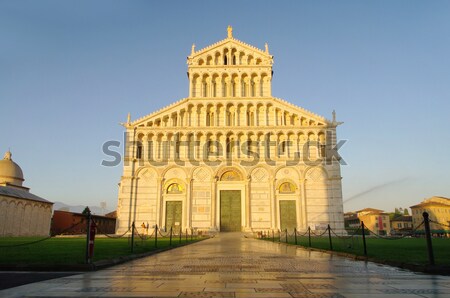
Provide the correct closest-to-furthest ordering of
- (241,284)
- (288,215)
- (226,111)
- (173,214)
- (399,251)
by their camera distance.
Answer: (241,284), (399,251), (288,215), (173,214), (226,111)

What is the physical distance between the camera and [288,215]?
38.8m

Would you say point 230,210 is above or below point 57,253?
above

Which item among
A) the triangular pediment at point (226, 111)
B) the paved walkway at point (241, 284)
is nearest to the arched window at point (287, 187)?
the triangular pediment at point (226, 111)

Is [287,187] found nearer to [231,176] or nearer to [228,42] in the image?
[231,176]

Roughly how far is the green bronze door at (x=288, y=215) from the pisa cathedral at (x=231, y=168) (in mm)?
111

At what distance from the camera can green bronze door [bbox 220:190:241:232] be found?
126 feet

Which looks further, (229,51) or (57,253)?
(229,51)

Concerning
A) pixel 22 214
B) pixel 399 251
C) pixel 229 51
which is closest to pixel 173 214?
pixel 229 51

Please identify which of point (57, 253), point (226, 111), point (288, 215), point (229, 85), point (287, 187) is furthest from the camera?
point (229, 85)

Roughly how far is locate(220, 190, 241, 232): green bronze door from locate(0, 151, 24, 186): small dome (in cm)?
4406

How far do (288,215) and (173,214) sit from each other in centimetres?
1291

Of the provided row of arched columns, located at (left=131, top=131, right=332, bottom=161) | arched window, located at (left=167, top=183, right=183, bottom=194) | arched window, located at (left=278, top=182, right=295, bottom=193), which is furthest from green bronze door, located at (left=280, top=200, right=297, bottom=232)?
arched window, located at (left=167, top=183, right=183, bottom=194)

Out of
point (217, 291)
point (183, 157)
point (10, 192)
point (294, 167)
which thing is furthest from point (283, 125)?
point (10, 192)

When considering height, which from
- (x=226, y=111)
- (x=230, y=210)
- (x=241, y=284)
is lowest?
(x=241, y=284)
